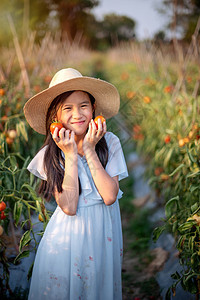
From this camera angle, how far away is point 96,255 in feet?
3.27

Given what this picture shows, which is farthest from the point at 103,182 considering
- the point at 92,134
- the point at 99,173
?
the point at 92,134

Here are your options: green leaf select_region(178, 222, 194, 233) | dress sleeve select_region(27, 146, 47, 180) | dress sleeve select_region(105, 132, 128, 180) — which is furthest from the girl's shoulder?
green leaf select_region(178, 222, 194, 233)

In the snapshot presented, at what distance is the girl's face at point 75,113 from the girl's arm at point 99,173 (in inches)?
2.1

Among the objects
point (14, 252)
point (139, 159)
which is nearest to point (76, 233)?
point (14, 252)

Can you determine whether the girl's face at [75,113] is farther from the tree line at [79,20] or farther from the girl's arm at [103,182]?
the tree line at [79,20]

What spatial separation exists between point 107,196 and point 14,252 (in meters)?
0.83

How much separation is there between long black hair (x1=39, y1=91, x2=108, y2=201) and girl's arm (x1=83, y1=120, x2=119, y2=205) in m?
0.09

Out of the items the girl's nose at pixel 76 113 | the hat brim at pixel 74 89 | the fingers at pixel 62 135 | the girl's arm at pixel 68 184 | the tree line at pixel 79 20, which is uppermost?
the tree line at pixel 79 20

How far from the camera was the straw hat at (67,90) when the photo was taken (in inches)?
40.0

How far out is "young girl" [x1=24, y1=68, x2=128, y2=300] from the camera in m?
0.98

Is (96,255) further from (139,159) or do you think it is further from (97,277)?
(139,159)

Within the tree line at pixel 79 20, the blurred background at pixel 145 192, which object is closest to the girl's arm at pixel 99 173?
the blurred background at pixel 145 192

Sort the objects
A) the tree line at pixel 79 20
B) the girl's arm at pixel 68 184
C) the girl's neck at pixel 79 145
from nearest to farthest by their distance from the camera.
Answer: the girl's arm at pixel 68 184 < the girl's neck at pixel 79 145 < the tree line at pixel 79 20

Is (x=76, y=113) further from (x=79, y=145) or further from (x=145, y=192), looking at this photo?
(x=145, y=192)
